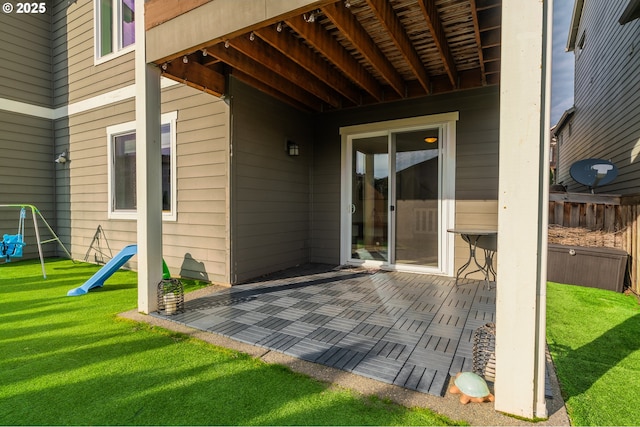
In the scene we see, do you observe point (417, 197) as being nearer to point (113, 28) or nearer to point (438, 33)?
point (438, 33)

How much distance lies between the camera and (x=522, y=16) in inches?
59.3

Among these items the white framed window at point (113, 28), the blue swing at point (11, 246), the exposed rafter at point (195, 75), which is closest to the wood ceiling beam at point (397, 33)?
the exposed rafter at point (195, 75)

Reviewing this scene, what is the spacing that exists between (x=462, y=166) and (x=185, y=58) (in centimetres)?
371

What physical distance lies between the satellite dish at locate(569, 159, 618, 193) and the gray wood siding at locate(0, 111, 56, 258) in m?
9.64

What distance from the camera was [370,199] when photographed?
5.13 m

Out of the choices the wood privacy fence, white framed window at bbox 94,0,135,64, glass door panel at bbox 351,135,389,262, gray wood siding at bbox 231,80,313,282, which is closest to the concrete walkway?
gray wood siding at bbox 231,80,313,282

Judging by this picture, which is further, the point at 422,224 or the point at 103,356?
the point at 422,224

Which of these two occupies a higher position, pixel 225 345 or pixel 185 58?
pixel 185 58

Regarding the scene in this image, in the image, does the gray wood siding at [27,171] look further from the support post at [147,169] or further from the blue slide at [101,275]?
the support post at [147,169]

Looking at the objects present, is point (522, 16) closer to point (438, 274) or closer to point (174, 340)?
point (174, 340)

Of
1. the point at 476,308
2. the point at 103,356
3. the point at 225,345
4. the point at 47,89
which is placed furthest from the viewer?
the point at 47,89

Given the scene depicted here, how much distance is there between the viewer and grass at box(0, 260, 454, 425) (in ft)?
5.16

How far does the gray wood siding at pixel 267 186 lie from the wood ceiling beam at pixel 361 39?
1.71 meters

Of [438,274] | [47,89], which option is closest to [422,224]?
[438,274]
